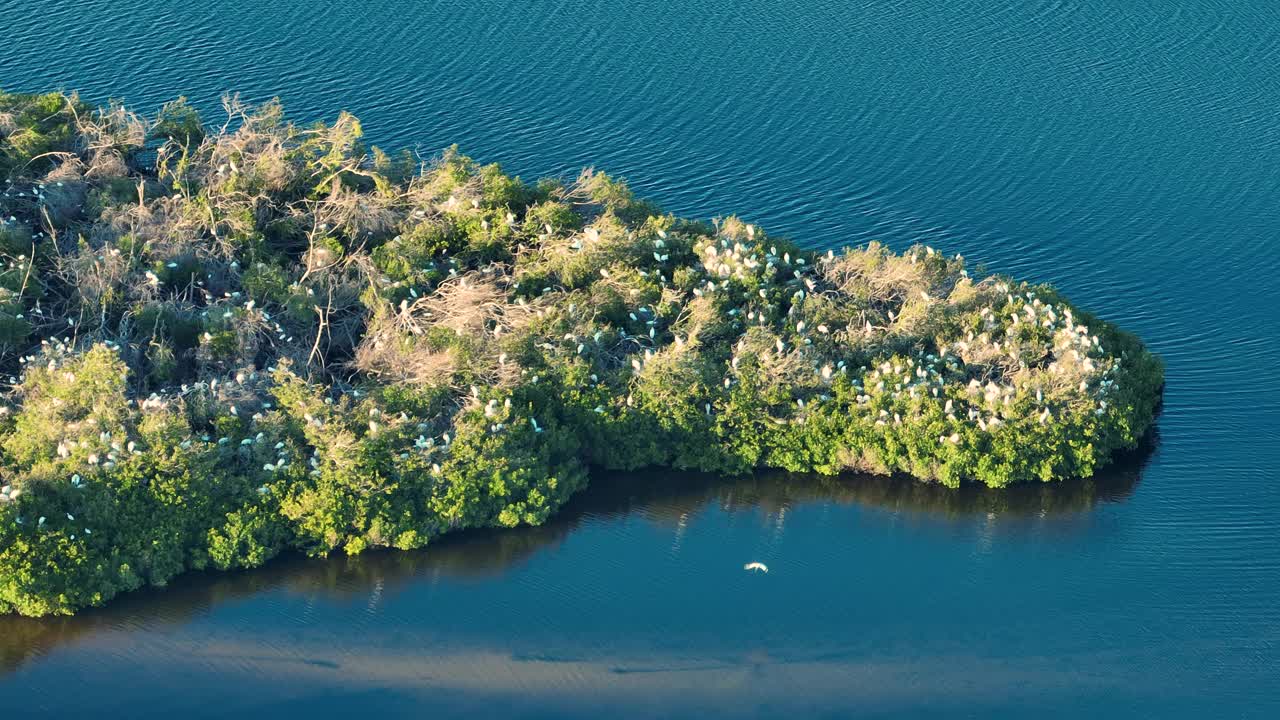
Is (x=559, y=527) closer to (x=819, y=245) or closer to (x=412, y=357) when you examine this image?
(x=412, y=357)

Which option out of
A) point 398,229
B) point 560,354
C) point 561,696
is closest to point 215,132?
point 398,229

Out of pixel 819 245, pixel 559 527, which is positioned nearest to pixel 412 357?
pixel 559 527

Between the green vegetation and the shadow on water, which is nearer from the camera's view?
the shadow on water

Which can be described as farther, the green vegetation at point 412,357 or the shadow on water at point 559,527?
the green vegetation at point 412,357

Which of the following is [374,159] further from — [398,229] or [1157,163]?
[1157,163]

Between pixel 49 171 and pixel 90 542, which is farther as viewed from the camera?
pixel 49 171
